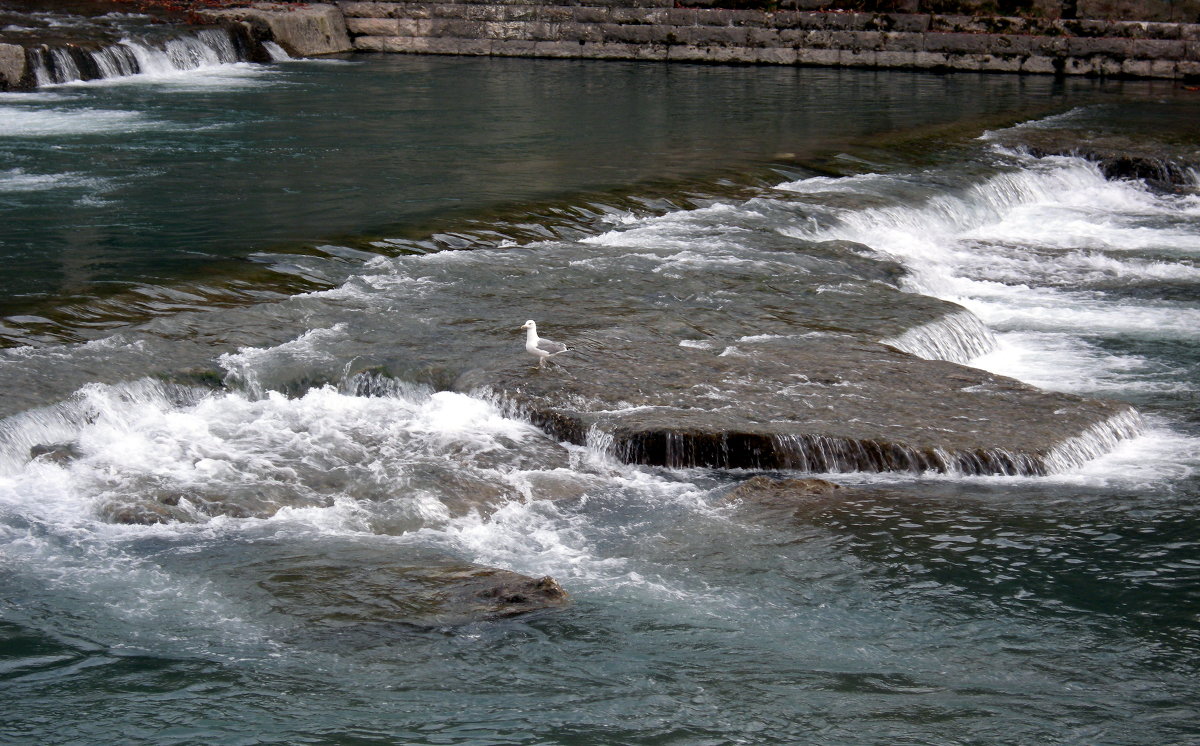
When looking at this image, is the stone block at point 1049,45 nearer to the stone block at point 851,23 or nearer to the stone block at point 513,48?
the stone block at point 851,23

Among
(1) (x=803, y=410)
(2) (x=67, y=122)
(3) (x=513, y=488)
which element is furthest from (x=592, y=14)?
(3) (x=513, y=488)

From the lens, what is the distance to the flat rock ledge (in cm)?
800

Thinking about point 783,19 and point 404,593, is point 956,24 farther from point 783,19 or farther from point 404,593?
point 404,593

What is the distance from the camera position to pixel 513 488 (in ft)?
25.0

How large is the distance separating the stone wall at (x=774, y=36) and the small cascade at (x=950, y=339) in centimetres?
1794

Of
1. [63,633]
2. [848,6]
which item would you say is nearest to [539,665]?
[63,633]

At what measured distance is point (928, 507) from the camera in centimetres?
752

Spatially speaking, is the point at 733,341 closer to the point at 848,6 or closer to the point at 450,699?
the point at 450,699

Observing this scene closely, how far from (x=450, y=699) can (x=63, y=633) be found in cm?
186

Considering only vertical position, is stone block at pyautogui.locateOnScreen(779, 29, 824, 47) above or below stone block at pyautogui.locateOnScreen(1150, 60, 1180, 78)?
above

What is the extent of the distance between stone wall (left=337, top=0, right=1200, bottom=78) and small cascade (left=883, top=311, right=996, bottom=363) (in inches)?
706

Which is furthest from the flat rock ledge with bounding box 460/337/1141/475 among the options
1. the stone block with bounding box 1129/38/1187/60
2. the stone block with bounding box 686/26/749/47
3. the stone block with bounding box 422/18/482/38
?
the stone block with bounding box 422/18/482/38

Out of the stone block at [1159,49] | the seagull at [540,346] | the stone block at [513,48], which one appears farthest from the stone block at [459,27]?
the seagull at [540,346]

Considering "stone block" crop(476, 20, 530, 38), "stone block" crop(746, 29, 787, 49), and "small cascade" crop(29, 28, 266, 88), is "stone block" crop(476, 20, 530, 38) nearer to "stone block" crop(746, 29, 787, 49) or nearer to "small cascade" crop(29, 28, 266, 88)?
"small cascade" crop(29, 28, 266, 88)
